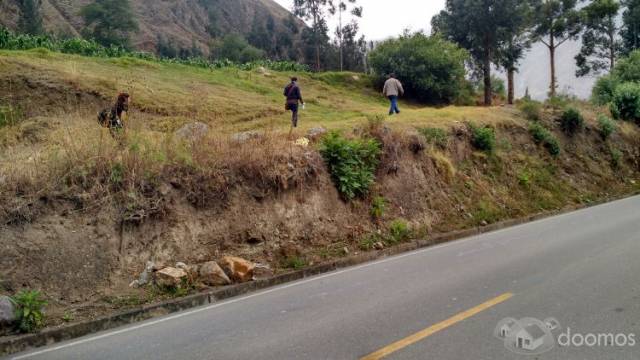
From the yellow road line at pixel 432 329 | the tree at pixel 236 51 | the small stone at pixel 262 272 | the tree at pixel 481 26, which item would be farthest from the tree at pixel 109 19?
the yellow road line at pixel 432 329

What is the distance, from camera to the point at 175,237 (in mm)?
9289

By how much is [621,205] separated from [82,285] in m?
15.4

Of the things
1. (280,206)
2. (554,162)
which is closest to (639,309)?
(280,206)

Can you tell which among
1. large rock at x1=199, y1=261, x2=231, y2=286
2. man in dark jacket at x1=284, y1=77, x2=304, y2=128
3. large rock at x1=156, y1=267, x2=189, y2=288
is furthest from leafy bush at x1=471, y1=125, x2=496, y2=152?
large rock at x1=156, y1=267, x2=189, y2=288

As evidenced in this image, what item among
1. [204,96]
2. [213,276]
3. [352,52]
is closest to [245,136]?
[213,276]

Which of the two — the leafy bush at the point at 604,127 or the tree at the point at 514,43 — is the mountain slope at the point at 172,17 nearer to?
the tree at the point at 514,43

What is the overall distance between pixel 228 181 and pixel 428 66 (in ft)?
86.5

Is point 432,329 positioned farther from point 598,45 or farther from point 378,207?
point 598,45

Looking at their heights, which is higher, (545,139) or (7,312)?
(545,139)

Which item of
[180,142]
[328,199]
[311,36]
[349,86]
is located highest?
[311,36]

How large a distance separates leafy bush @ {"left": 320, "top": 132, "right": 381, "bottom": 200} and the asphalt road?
320 centimetres

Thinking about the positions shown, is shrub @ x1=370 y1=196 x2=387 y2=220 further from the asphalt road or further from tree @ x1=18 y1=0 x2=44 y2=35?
tree @ x1=18 y1=0 x2=44 y2=35

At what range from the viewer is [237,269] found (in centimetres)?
898

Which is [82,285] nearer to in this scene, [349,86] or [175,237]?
[175,237]
